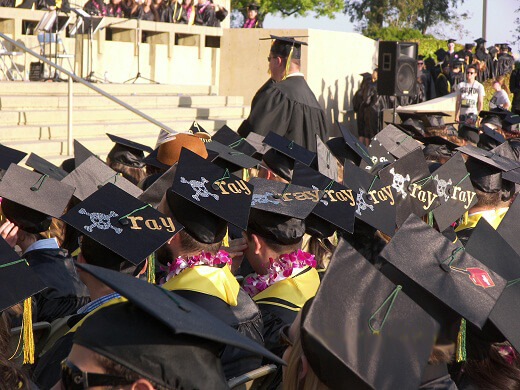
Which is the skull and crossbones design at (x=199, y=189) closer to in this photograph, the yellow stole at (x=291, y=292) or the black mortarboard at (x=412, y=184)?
the yellow stole at (x=291, y=292)

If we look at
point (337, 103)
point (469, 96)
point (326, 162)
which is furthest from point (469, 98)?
point (326, 162)

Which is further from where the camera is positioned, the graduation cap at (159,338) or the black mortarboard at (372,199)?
the black mortarboard at (372,199)

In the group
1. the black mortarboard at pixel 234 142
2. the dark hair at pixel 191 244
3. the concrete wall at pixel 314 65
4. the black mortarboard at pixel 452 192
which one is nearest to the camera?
the dark hair at pixel 191 244

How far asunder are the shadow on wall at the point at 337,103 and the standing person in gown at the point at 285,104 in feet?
27.1

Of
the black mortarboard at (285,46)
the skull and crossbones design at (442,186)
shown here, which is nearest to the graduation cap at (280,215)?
the skull and crossbones design at (442,186)

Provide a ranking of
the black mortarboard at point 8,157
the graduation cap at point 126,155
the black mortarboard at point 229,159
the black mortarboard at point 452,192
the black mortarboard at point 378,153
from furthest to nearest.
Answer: the black mortarboard at point 378,153, the graduation cap at point 126,155, the black mortarboard at point 229,159, the black mortarboard at point 8,157, the black mortarboard at point 452,192

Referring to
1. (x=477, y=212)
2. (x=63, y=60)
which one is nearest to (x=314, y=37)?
(x=63, y=60)

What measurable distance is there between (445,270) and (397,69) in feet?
39.2

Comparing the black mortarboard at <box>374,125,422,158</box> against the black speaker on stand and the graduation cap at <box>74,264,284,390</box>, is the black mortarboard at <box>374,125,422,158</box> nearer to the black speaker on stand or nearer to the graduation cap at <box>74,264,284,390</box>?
the graduation cap at <box>74,264,284,390</box>

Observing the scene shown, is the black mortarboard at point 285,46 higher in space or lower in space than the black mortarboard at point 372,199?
higher

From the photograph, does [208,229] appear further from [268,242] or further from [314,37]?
[314,37]

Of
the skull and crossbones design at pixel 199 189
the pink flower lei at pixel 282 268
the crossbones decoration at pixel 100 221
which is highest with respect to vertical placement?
the skull and crossbones design at pixel 199 189

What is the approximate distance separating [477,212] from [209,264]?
2.59 m

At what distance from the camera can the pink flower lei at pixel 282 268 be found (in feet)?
11.7
